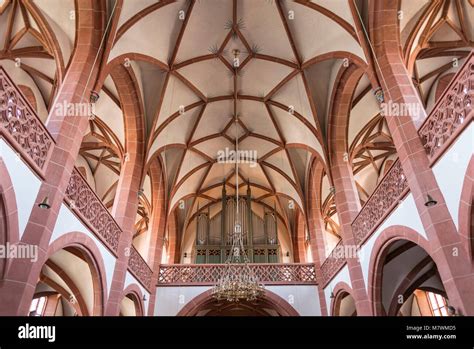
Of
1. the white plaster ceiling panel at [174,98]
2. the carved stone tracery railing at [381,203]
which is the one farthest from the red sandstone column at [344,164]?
the white plaster ceiling panel at [174,98]

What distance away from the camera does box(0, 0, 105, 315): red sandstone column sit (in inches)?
252

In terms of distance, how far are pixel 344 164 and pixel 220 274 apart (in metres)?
6.51

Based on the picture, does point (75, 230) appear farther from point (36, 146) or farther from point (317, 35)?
point (317, 35)

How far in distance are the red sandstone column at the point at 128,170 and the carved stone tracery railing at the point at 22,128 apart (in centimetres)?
470

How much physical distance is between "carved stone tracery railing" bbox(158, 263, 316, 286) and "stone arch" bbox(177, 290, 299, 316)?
0.49 metres

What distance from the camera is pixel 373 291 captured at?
10.1 meters

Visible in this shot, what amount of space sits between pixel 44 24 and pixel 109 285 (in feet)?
23.0

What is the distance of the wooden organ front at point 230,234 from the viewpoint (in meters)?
18.7

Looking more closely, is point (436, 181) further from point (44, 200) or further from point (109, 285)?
point (109, 285)

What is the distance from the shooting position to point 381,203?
9672mm

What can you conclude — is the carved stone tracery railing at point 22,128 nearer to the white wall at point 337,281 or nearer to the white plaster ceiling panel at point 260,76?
the white plaster ceiling panel at point 260,76

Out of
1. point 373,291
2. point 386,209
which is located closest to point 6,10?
point 386,209

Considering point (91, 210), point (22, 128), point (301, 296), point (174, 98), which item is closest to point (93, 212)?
point (91, 210)

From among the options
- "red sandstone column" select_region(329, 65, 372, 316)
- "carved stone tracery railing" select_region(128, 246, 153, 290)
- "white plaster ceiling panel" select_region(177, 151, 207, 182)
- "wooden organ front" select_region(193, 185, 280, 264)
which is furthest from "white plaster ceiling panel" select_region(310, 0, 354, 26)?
"wooden organ front" select_region(193, 185, 280, 264)
